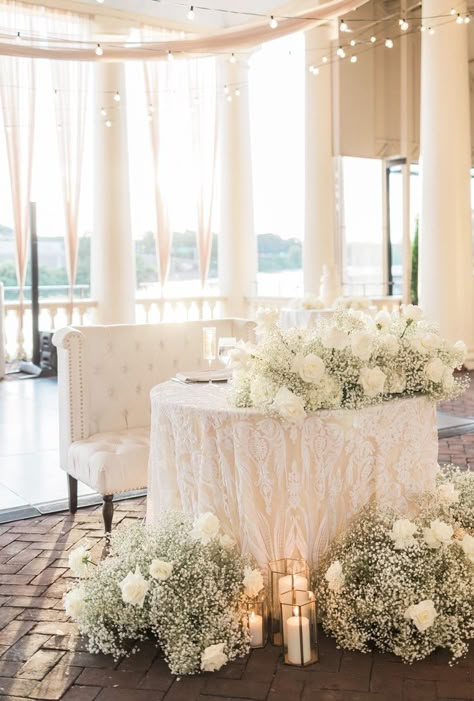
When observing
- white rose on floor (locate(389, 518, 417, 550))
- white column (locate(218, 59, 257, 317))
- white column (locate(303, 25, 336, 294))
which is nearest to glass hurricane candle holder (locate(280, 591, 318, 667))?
white rose on floor (locate(389, 518, 417, 550))

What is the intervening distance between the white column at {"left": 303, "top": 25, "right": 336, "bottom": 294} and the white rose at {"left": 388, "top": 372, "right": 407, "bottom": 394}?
26.2 feet

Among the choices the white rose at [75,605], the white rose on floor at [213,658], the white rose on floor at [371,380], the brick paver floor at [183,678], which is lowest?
the brick paver floor at [183,678]

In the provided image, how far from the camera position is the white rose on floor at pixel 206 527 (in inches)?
110

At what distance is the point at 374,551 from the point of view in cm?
286

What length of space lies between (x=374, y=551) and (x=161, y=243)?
9792mm

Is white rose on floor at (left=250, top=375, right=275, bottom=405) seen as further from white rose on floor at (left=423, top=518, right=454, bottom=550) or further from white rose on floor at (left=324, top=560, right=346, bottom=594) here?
white rose on floor at (left=423, top=518, right=454, bottom=550)

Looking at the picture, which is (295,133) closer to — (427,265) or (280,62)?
(280,62)

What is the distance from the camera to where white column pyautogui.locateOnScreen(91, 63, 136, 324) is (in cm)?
1084

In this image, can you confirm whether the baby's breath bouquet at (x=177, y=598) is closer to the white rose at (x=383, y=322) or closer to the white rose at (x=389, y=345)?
the white rose at (x=389, y=345)

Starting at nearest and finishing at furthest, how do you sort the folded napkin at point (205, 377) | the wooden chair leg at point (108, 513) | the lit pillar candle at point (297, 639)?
the lit pillar candle at point (297, 639) < the folded napkin at point (205, 377) < the wooden chair leg at point (108, 513)

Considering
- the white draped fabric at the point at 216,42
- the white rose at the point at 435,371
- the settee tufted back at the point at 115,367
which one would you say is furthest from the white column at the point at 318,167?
the white rose at the point at 435,371

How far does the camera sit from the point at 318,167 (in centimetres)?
1104

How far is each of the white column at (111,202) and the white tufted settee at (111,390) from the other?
638cm

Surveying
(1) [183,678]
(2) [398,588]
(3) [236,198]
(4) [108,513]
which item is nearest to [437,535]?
(2) [398,588]
